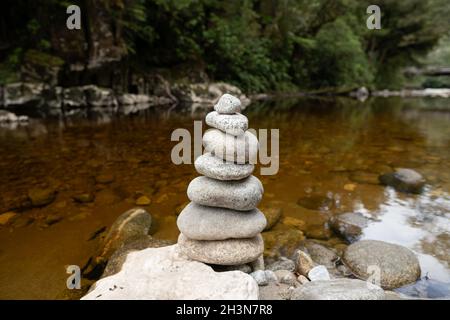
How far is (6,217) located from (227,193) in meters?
3.98

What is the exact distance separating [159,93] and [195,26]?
531 cm

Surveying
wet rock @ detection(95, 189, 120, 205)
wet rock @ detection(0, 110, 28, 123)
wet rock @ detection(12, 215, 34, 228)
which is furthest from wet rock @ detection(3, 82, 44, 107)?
wet rock @ detection(12, 215, 34, 228)

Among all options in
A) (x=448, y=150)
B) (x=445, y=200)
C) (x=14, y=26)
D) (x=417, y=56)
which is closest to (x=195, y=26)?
(x=14, y=26)

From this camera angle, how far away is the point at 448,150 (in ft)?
34.9

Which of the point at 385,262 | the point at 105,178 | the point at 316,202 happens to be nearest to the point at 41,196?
the point at 105,178

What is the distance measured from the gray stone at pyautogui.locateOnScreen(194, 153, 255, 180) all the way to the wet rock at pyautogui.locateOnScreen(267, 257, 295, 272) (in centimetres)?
118

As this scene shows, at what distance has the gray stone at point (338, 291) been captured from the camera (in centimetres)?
286

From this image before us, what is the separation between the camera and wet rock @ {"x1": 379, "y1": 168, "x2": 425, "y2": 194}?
7101 millimetres

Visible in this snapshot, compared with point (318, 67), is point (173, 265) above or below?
below

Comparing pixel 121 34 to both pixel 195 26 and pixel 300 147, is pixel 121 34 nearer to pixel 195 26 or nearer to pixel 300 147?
pixel 195 26

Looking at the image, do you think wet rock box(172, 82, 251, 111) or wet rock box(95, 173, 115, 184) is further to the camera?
wet rock box(172, 82, 251, 111)

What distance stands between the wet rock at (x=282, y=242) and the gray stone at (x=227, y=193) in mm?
1139

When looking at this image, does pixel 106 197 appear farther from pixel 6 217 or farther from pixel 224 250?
pixel 224 250

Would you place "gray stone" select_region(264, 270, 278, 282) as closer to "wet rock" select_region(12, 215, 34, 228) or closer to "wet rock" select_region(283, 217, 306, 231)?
"wet rock" select_region(283, 217, 306, 231)
